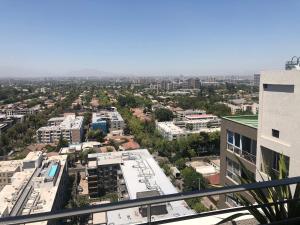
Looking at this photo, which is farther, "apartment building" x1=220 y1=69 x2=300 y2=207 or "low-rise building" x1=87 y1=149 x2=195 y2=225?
"low-rise building" x1=87 y1=149 x2=195 y2=225

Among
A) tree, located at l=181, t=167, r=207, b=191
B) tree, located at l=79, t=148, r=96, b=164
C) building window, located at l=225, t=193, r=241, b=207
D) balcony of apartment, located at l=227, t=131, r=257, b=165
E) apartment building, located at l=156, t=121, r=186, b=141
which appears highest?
balcony of apartment, located at l=227, t=131, r=257, b=165

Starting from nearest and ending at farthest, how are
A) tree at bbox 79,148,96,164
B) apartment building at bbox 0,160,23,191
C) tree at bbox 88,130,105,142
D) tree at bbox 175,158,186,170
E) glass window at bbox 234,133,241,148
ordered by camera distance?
glass window at bbox 234,133,241,148
apartment building at bbox 0,160,23,191
tree at bbox 175,158,186,170
tree at bbox 79,148,96,164
tree at bbox 88,130,105,142

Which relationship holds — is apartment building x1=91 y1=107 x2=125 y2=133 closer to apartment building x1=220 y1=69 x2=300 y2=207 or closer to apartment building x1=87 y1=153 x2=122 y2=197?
apartment building x1=87 y1=153 x2=122 y2=197

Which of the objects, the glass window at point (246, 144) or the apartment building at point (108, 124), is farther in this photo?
the apartment building at point (108, 124)

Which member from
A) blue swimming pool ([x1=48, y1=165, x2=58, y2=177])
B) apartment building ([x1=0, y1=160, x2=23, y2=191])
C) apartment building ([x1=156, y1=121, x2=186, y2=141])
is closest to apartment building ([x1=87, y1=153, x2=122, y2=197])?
blue swimming pool ([x1=48, y1=165, x2=58, y2=177])

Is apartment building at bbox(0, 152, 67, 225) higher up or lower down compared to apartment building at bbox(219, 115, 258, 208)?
lower down

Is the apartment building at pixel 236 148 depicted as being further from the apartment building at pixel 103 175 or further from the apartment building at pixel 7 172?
the apartment building at pixel 7 172

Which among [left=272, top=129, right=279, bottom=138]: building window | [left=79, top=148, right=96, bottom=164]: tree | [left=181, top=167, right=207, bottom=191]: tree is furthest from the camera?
[left=79, top=148, right=96, bottom=164]: tree

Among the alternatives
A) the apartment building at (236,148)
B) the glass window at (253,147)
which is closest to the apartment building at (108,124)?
the apartment building at (236,148)
